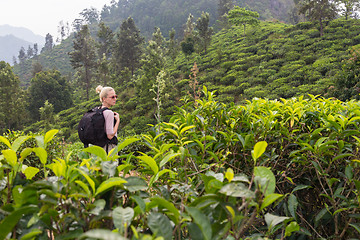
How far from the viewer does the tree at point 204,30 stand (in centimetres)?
2530

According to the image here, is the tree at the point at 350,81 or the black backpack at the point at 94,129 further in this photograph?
the tree at the point at 350,81

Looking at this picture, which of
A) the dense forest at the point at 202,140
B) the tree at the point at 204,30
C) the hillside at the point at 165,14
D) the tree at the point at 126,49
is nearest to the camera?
the dense forest at the point at 202,140

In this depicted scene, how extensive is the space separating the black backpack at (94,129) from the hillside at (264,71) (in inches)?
418

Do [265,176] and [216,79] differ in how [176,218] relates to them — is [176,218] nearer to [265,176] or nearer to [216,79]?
[265,176]

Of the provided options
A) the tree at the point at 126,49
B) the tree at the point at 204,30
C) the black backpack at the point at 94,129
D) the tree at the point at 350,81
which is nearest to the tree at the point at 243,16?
the tree at the point at 204,30

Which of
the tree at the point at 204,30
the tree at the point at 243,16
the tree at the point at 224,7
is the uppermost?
the tree at the point at 224,7

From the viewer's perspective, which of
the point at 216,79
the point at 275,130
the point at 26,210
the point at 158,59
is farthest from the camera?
the point at 216,79

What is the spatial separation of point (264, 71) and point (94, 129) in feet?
59.0

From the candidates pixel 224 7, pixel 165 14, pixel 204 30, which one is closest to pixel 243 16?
pixel 204 30

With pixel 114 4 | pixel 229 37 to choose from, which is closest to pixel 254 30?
pixel 229 37

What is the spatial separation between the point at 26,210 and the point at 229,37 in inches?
1368

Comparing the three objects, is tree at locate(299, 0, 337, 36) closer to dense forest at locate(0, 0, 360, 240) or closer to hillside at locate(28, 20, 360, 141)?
dense forest at locate(0, 0, 360, 240)

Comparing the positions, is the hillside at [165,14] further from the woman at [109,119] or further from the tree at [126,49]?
the woman at [109,119]

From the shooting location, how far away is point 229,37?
32.1 meters
